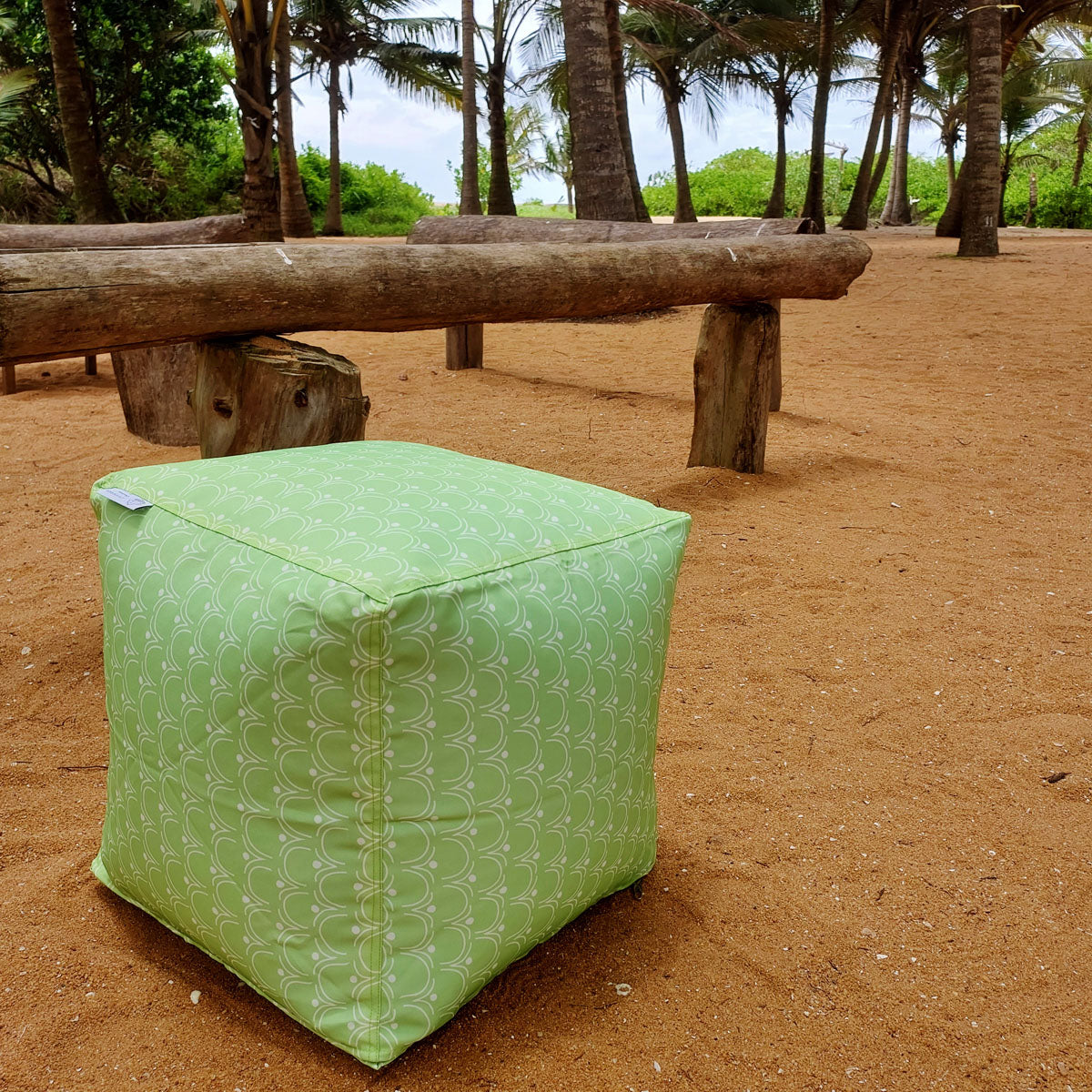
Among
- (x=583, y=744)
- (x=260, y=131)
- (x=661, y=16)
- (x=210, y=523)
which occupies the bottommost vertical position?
(x=583, y=744)

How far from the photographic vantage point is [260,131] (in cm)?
720

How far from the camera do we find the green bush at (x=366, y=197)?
20.0 meters

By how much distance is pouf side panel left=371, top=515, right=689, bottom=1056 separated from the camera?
1.31 m

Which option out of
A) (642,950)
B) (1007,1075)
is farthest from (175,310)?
(1007,1075)

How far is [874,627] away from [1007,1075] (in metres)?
1.61

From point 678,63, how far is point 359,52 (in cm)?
642

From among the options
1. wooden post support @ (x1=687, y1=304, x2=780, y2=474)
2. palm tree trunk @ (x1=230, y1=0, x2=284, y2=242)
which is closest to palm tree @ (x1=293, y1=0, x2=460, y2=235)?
palm tree trunk @ (x1=230, y1=0, x2=284, y2=242)

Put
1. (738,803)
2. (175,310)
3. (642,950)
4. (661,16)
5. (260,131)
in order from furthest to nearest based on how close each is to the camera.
→ (661,16) → (260,131) → (175,310) → (738,803) → (642,950)

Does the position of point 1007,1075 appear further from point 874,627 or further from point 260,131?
point 260,131

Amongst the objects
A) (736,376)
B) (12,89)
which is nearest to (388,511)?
(736,376)

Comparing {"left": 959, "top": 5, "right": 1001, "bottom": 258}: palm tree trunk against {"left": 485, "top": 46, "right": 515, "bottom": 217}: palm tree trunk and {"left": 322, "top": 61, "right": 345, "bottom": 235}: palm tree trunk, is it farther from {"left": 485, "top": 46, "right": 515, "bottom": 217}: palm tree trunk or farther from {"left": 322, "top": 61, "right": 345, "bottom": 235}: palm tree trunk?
{"left": 322, "top": 61, "right": 345, "bottom": 235}: palm tree trunk

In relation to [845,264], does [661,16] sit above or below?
above

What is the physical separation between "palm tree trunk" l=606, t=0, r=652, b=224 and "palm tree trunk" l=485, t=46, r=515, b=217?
405 centimetres

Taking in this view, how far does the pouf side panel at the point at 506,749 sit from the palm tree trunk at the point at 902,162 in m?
19.9
